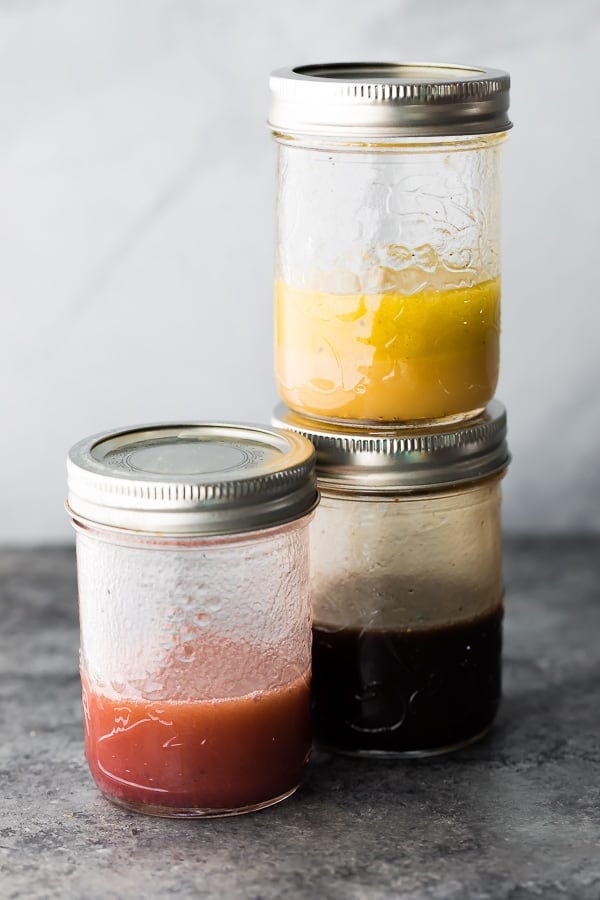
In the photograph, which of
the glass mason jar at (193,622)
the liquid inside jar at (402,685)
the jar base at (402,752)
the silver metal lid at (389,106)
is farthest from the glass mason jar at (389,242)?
the jar base at (402,752)

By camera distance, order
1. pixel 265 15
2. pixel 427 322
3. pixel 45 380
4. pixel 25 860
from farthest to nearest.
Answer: pixel 45 380
pixel 265 15
pixel 427 322
pixel 25 860

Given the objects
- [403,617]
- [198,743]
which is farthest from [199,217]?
[198,743]

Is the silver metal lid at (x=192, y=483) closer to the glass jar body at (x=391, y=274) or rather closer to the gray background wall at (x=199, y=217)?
the glass jar body at (x=391, y=274)

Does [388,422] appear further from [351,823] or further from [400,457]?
[351,823]

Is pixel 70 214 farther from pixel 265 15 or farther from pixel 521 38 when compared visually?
Answer: pixel 521 38

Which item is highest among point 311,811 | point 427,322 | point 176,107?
point 176,107

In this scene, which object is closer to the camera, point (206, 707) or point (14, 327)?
point (206, 707)

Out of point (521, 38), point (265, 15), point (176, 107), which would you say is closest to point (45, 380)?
point (176, 107)

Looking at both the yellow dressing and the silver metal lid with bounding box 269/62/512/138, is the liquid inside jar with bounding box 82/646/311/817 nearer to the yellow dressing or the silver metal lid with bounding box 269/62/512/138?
→ the yellow dressing
